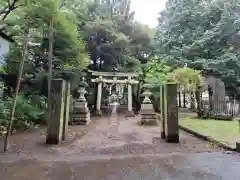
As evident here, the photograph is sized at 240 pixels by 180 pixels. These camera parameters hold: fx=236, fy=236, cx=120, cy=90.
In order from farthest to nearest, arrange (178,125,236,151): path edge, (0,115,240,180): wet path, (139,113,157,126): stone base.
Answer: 1. (139,113,157,126): stone base
2. (178,125,236,151): path edge
3. (0,115,240,180): wet path

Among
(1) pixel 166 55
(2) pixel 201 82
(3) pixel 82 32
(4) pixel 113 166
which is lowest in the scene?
(4) pixel 113 166

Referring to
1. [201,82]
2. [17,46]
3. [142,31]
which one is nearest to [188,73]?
[201,82]

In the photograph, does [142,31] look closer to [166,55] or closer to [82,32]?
[166,55]

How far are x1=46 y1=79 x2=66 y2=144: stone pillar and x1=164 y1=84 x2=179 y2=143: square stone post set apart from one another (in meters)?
2.73

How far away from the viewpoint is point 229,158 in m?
4.35

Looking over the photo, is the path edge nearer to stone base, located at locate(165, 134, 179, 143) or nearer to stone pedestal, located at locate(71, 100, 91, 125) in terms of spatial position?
stone base, located at locate(165, 134, 179, 143)

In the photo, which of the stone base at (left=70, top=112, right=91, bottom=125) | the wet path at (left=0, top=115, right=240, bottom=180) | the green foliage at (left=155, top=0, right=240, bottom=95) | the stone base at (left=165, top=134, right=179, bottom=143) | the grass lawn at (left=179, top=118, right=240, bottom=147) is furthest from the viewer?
the green foliage at (left=155, top=0, right=240, bottom=95)

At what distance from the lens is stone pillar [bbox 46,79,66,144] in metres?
5.89

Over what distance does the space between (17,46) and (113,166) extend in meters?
9.00

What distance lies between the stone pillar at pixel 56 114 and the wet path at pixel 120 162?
260mm

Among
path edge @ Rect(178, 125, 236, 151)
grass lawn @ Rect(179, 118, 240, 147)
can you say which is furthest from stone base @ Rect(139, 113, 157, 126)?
grass lawn @ Rect(179, 118, 240, 147)

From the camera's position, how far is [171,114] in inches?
243

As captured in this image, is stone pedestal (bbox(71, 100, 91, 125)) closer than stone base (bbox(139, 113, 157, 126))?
No

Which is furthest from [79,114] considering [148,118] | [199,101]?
[199,101]
